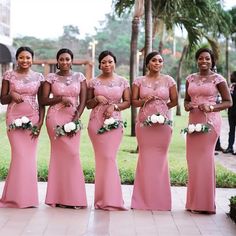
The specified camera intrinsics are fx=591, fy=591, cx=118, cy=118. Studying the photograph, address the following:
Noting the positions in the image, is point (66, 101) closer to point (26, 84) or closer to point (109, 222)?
point (26, 84)

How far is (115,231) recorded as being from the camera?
225 inches

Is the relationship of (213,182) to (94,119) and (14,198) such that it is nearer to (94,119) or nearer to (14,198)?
(94,119)

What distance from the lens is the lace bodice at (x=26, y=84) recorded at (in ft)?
21.5

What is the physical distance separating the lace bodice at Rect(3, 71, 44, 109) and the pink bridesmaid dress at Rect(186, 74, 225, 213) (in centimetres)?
171

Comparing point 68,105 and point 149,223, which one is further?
point 68,105

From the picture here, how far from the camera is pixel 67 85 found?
655cm

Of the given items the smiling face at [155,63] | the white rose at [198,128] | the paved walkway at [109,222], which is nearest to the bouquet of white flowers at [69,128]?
the paved walkway at [109,222]

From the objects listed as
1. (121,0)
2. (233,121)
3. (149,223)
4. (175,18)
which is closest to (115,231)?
(149,223)

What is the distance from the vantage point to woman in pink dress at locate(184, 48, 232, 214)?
6473 millimetres

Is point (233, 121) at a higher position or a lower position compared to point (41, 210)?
higher

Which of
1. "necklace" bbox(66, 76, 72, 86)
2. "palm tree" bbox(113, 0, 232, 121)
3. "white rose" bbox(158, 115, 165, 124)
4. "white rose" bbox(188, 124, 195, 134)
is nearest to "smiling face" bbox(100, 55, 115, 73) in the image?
"necklace" bbox(66, 76, 72, 86)

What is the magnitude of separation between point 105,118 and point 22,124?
925 millimetres

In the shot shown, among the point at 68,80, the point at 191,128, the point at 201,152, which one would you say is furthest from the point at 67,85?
the point at 201,152

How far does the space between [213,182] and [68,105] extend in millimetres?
1832
